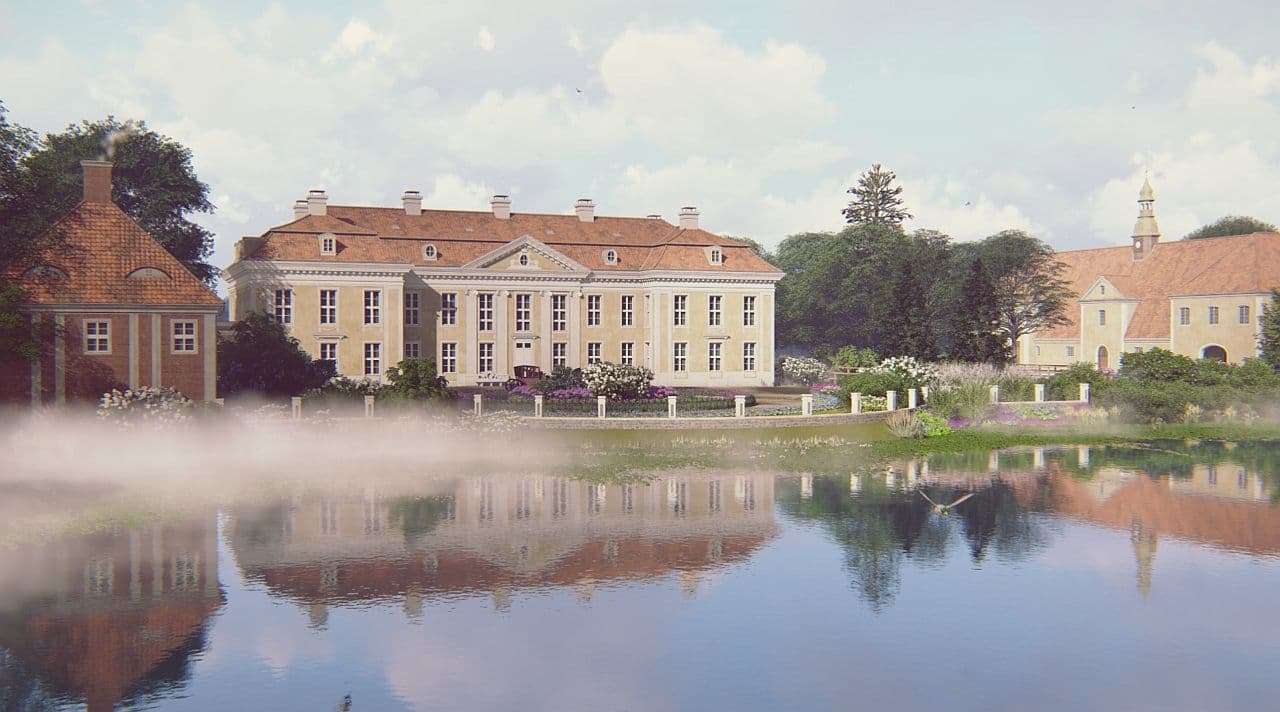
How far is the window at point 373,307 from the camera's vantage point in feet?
193

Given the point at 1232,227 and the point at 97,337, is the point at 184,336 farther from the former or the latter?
the point at 1232,227

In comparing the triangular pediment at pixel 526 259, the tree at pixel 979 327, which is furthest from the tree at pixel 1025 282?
the triangular pediment at pixel 526 259

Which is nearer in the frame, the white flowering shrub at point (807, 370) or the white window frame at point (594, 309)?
the white flowering shrub at point (807, 370)

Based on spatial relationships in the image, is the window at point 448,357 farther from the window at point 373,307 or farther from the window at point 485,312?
the window at point 373,307

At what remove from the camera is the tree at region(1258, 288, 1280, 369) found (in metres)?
59.9

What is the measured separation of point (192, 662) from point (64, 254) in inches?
1082

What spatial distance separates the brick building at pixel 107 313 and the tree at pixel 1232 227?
3655 inches

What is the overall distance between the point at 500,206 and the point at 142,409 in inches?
1325

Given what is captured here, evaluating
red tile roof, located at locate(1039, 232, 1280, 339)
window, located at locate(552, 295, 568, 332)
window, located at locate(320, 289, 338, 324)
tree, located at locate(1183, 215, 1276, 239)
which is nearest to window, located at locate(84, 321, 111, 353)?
window, located at locate(320, 289, 338, 324)

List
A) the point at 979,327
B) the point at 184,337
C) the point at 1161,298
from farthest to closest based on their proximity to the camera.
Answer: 1. the point at 1161,298
2. the point at 979,327
3. the point at 184,337

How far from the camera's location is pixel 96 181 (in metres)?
41.0

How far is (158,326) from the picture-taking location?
39.4 metres

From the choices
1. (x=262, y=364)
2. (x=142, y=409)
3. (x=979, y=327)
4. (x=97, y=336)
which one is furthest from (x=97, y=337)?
(x=979, y=327)

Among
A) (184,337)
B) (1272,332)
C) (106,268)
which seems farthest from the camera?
(1272,332)
